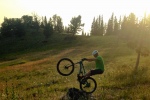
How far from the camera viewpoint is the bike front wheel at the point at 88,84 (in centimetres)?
1585

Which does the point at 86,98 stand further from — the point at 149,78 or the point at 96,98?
the point at 149,78

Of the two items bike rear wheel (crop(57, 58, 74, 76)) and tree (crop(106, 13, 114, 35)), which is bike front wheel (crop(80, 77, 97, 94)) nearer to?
bike rear wheel (crop(57, 58, 74, 76))

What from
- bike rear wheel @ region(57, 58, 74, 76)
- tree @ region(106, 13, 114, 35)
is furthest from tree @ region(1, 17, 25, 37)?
bike rear wheel @ region(57, 58, 74, 76)

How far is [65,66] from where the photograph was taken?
617 inches

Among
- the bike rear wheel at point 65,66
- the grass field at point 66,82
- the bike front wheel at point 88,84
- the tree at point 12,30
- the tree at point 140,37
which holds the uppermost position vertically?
the tree at point 12,30

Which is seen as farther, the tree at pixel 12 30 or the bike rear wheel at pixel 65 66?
the tree at pixel 12 30

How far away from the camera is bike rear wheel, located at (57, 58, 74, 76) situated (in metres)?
15.6

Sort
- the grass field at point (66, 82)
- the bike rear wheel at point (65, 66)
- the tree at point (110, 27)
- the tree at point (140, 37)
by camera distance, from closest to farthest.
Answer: the bike rear wheel at point (65, 66), the grass field at point (66, 82), the tree at point (140, 37), the tree at point (110, 27)

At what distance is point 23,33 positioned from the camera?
156 metres

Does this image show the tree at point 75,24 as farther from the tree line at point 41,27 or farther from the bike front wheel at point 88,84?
the bike front wheel at point 88,84

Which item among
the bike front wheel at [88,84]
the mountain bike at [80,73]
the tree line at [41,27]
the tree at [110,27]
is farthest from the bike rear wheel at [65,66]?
the tree at [110,27]

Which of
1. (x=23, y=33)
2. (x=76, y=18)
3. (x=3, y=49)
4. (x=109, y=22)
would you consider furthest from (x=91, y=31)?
(x=3, y=49)

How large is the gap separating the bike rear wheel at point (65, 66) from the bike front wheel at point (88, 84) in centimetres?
122

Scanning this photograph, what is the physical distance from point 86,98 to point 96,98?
37.2 inches
